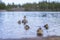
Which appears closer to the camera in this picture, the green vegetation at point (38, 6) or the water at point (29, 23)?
the green vegetation at point (38, 6)

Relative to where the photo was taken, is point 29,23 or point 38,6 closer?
point 38,6

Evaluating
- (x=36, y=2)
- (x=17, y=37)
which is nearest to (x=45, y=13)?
(x=36, y=2)

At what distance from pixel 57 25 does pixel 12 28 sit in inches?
38.7

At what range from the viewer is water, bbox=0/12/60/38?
6.27 meters

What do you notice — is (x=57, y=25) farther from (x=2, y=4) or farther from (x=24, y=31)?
(x=2, y=4)

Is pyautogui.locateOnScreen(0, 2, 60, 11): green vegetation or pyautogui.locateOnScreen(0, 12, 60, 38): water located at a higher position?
pyautogui.locateOnScreen(0, 2, 60, 11): green vegetation

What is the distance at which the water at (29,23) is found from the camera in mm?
6273

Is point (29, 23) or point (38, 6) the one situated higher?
point (38, 6)

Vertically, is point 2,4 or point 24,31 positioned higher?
point 2,4

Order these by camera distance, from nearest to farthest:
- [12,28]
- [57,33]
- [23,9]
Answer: [23,9], [57,33], [12,28]

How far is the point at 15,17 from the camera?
6336mm

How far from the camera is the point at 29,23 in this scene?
6.87 metres

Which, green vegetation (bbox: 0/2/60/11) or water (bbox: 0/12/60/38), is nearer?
green vegetation (bbox: 0/2/60/11)

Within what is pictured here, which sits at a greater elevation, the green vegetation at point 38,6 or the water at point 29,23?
the green vegetation at point 38,6
